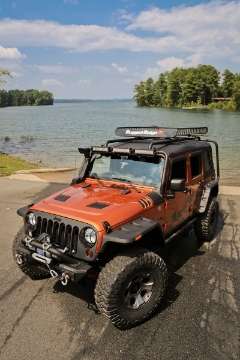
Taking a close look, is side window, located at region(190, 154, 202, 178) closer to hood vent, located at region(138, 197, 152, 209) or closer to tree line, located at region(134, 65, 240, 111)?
hood vent, located at region(138, 197, 152, 209)

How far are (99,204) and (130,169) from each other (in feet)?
4.04

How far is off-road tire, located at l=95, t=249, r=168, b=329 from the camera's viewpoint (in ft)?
15.0

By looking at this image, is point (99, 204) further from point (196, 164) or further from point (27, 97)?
point (27, 97)

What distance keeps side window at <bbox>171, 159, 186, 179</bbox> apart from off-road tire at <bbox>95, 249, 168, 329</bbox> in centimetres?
180

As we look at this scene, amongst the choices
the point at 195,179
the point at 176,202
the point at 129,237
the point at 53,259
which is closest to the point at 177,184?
the point at 176,202

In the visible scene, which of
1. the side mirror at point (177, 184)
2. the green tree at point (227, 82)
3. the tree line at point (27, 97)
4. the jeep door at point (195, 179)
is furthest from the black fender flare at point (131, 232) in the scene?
the tree line at point (27, 97)

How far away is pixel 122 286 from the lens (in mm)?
4637

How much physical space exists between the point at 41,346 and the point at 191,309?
220 centimetres

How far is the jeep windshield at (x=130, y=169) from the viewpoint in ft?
20.0

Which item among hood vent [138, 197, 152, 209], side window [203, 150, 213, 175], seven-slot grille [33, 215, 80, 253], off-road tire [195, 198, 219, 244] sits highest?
side window [203, 150, 213, 175]

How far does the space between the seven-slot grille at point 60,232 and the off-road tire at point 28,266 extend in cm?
43

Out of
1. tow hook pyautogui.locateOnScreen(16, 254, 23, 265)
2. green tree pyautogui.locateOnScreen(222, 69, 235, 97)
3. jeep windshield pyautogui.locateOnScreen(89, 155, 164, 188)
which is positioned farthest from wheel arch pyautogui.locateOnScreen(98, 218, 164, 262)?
green tree pyautogui.locateOnScreen(222, 69, 235, 97)

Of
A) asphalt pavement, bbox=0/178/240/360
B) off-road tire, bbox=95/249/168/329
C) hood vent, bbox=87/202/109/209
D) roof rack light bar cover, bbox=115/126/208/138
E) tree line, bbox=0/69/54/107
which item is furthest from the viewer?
tree line, bbox=0/69/54/107

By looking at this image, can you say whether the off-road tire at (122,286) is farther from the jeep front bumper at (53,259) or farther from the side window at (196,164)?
the side window at (196,164)
